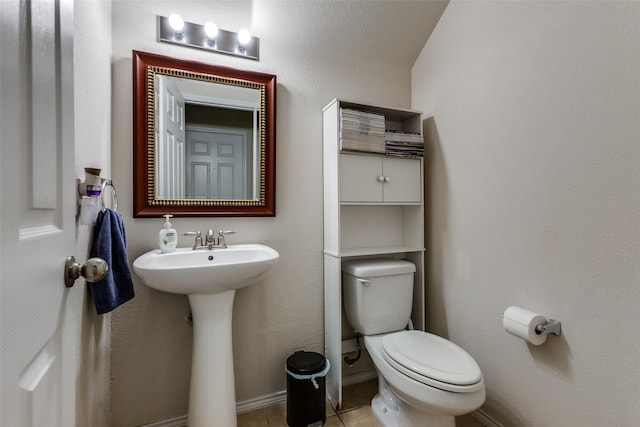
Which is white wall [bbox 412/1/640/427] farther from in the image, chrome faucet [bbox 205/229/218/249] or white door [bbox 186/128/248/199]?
chrome faucet [bbox 205/229/218/249]

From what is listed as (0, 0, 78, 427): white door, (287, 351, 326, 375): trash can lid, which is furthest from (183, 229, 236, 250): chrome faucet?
(0, 0, 78, 427): white door

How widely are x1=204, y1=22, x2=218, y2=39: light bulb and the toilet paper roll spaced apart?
1954 mm

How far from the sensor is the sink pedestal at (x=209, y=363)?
4.33ft

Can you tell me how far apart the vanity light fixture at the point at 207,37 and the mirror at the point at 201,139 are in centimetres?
11

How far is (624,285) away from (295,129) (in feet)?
5.15

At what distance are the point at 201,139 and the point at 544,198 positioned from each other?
1628 millimetres

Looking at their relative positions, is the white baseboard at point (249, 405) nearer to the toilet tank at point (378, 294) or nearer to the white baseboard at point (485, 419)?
the toilet tank at point (378, 294)

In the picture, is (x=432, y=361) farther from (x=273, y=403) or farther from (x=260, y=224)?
(x=260, y=224)

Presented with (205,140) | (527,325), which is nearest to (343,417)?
(527,325)

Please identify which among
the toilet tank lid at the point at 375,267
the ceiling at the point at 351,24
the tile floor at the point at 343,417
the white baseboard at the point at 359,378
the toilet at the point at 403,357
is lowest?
the tile floor at the point at 343,417

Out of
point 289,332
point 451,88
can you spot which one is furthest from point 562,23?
point 289,332

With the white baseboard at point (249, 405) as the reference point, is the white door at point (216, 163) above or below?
above

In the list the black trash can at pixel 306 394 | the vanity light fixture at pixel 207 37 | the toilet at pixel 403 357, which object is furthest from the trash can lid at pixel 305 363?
the vanity light fixture at pixel 207 37

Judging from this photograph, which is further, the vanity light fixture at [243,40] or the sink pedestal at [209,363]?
the vanity light fixture at [243,40]
